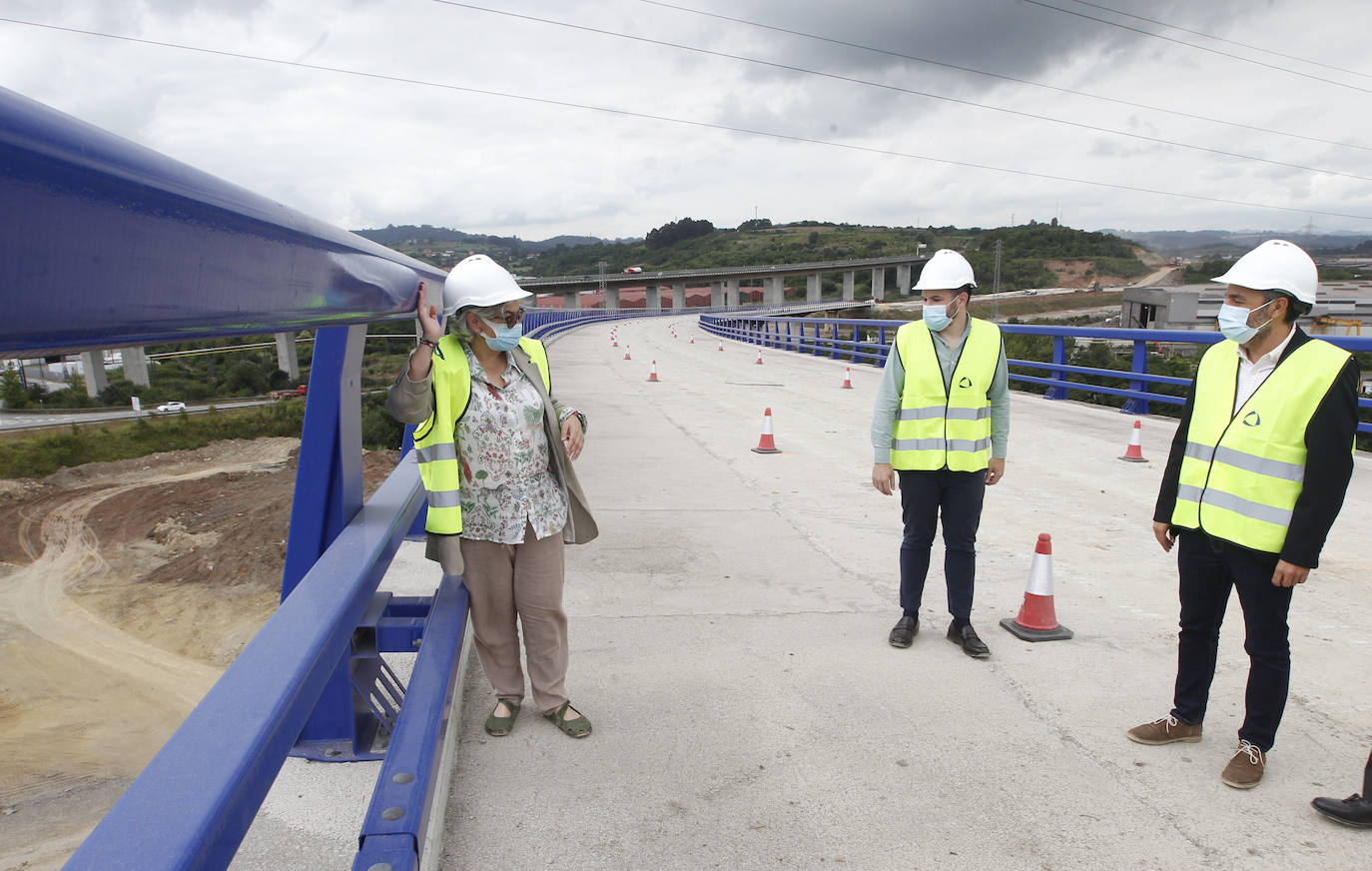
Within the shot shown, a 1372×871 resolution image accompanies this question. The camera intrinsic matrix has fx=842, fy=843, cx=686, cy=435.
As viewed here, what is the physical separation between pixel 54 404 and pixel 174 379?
753 millimetres

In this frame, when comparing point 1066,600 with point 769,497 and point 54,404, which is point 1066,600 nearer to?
point 769,497

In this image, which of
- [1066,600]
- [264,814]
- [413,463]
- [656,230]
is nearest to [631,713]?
[264,814]

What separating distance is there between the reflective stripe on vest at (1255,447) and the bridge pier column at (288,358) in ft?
11.3

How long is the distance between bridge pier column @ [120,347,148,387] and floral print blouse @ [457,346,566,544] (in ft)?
3.27

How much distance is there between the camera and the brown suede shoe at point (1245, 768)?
300 centimetres

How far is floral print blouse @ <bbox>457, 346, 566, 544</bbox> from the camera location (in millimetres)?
3100

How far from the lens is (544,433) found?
3271 mm

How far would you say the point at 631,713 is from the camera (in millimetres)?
3559

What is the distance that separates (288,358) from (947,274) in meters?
2.94

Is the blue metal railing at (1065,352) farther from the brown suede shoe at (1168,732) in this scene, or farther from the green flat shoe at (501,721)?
the green flat shoe at (501,721)

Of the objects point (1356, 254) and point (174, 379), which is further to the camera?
point (1356, 254)

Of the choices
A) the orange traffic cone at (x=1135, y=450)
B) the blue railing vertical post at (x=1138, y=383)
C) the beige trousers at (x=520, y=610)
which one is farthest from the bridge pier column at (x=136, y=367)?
the blue railing vertical post at (x=1138, y=383)

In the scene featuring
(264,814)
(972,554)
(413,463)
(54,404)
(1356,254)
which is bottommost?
(264,814)

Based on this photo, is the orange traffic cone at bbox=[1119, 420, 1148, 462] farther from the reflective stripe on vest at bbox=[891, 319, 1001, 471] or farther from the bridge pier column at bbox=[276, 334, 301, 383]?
the bridge pier column at bbox=[276, 334, 301, 383]
